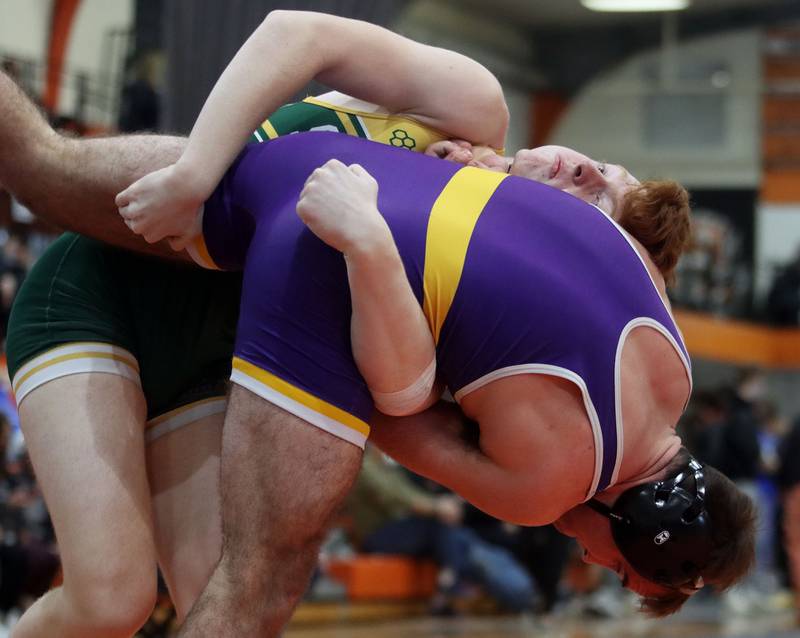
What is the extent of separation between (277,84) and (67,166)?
0.46 metres

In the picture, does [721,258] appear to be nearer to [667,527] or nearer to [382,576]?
[382,576]

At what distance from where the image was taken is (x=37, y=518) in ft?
21.7

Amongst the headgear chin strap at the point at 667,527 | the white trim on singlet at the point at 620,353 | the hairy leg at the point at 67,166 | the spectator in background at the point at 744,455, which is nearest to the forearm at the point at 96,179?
the hairy leg at the point at 67,166

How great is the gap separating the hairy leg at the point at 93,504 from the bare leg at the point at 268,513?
14.6 inches

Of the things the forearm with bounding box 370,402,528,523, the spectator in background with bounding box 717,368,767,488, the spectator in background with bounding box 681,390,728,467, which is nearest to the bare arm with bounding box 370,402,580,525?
the forearm with bounding box 370,402,528,523

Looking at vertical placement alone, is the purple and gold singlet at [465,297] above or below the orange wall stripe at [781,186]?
above

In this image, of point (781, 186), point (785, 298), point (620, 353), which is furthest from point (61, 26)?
point (620, 353)

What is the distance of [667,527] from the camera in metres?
2.35

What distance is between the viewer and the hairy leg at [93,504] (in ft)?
8.09

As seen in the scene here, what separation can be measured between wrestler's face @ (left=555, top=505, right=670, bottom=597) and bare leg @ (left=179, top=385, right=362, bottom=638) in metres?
0.54

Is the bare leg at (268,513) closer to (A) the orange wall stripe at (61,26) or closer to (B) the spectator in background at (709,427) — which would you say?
(B) the spectator in background at (709,427)

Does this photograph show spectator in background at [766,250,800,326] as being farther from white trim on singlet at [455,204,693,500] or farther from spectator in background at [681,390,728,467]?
white trim on singlet at [455,204,693,500]

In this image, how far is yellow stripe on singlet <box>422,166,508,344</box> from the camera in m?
2.15

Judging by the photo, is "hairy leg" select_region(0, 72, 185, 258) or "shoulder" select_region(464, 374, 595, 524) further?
"hairy leg" select_region(0, 72, 185, 258)
